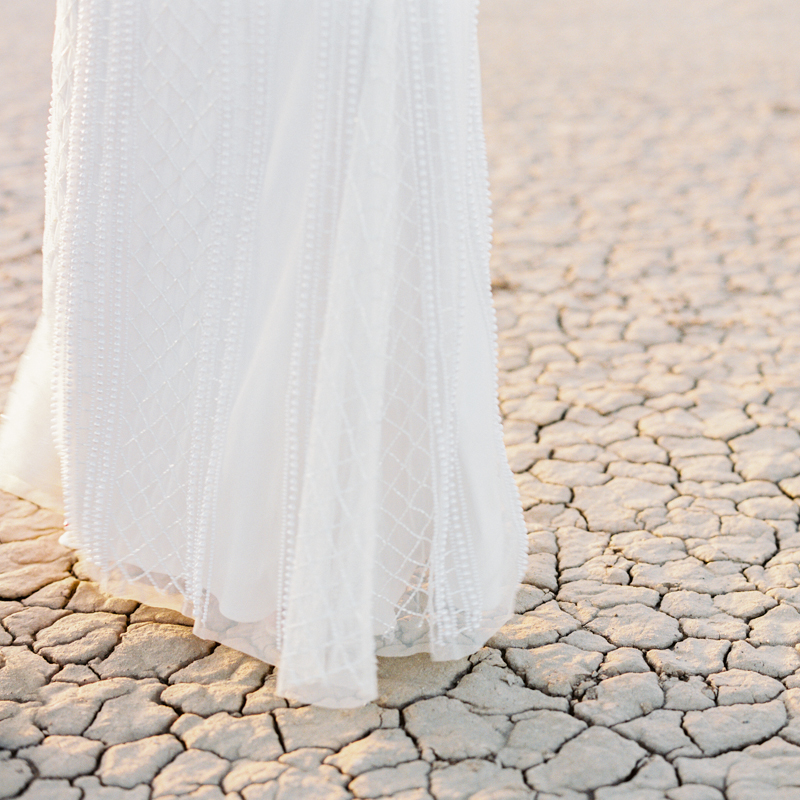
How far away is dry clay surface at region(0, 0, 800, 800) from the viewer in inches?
62.2

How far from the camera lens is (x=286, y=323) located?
4.98 ft

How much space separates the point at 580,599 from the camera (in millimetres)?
2041

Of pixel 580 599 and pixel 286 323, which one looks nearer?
pixel 286 323

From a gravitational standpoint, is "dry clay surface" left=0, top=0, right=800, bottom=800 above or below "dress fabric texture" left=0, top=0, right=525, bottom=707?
below

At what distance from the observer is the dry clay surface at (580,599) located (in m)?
1.58

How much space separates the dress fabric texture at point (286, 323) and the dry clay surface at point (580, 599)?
0.13 metres

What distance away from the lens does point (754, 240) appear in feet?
13.2

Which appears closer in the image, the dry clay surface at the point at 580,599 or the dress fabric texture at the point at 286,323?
the dress fabric texture at the point at 286,323

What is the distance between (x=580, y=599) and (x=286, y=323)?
35.9 inches

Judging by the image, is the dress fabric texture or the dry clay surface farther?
the dry clay surface

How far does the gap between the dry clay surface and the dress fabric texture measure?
125mm

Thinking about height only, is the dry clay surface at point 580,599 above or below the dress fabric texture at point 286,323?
below

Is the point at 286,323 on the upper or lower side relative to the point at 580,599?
upper

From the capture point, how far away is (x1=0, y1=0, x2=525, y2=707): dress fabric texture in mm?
1445
